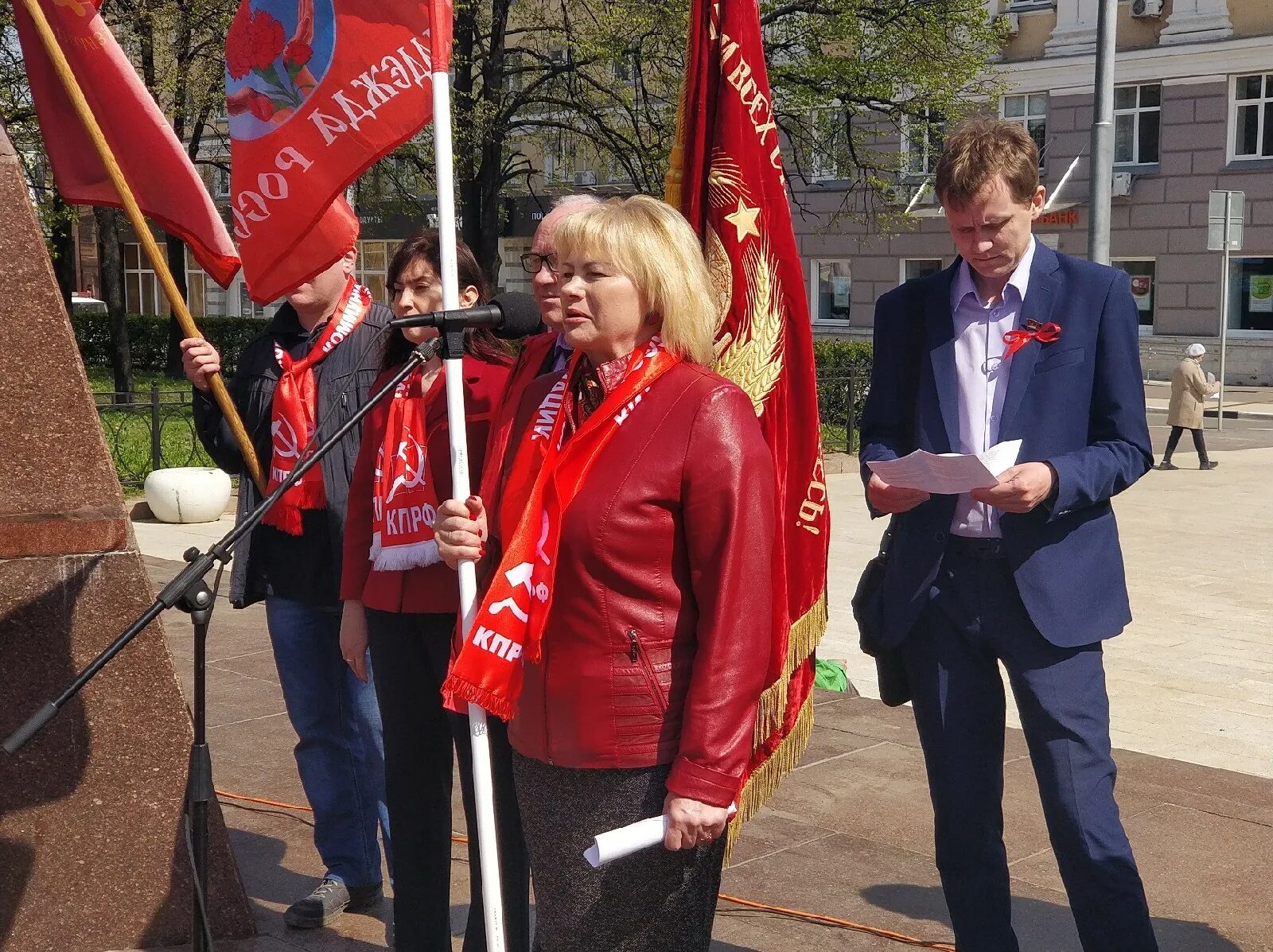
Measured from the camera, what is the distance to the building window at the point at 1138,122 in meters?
30.2

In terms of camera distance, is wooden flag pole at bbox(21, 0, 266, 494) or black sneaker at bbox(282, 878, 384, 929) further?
black sneaker at bbox(282, 878, 384, 929)

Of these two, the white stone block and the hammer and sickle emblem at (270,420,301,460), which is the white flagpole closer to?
the hammer and sickle emblem at (270,420,301,460)

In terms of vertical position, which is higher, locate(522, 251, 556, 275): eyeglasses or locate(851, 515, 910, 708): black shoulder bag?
locate(522, 251, 556, 275): eyeglasses

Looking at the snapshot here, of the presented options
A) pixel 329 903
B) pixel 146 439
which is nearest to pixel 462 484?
pixel 329 903

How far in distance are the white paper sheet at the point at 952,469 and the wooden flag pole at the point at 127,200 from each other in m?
1.71

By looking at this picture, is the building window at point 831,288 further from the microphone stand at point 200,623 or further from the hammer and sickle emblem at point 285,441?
the microphone stand at point 200,623

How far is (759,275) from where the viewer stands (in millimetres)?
3477

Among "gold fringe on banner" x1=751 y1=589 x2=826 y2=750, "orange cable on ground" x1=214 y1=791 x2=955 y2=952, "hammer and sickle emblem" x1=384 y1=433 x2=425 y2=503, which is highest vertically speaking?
"hammer and sickle emblem" x1=384 y1=433 x2=425 y2=503

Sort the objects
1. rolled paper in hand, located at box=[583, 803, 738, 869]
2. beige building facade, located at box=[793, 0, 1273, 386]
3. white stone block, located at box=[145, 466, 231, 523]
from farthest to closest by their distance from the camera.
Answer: beige building facade, located at box=[793, 0, 1273, 386] → white stone block, located at box=[145, 466, 231, 523] → rolled paper in hand, located at box=[583, 803, 738, 869]

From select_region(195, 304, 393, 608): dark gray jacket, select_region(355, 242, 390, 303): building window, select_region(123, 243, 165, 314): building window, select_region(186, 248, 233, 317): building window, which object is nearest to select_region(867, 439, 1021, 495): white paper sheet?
select_region(195, 304, 393, 608): dark gray jacket

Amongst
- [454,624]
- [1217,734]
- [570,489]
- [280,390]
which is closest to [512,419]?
[570,489]

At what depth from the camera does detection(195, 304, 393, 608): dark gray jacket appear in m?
4.22

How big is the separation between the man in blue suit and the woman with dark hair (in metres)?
1.00

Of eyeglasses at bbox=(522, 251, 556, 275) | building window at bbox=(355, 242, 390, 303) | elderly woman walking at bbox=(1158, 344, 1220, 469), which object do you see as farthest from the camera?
building window at bbox=(355, 242, 390, 303)
